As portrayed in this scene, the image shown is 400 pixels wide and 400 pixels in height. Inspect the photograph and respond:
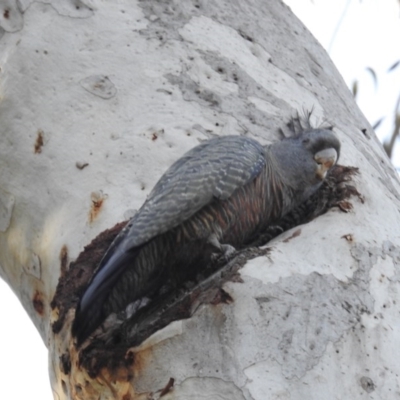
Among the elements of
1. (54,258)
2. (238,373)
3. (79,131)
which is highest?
(238,373)

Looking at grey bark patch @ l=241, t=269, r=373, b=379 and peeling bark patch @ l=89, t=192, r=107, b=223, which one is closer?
grey bark patch @ l=241, t=269, r=373, b=379

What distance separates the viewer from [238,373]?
2785 millimetres

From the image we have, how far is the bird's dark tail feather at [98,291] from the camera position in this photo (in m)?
2.95

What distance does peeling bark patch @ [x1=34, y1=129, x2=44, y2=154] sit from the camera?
3807mm

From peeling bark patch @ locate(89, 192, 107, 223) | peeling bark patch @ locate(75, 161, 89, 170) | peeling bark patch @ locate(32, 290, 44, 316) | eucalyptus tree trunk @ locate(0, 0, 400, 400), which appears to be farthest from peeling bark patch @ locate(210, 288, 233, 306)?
peeling bark patch @ locate(32, 290, 44, 316)

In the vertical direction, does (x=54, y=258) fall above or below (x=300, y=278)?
below

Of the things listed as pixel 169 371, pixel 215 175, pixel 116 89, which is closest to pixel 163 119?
pixel 116 89

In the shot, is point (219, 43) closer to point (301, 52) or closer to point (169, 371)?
point (301, 52)

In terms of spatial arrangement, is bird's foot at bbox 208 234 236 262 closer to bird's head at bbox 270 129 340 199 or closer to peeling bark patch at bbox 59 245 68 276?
bird's head at bbox 270 129 340 199

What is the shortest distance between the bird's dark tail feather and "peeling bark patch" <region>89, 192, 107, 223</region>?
0.47m

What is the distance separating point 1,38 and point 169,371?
1848 mm

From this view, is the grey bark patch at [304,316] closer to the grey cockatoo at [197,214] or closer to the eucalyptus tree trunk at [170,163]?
the eucalyptus tree trunk at [170,163]

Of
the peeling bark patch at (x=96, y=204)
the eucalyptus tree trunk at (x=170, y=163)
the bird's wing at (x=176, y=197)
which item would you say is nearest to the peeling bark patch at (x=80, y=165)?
the eucalyptus tree trunk at (x=170, y=163)

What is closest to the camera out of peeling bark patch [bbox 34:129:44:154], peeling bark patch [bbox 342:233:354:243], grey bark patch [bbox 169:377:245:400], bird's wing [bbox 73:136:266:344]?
grey bark patch [bbox 169:377:245:400]
